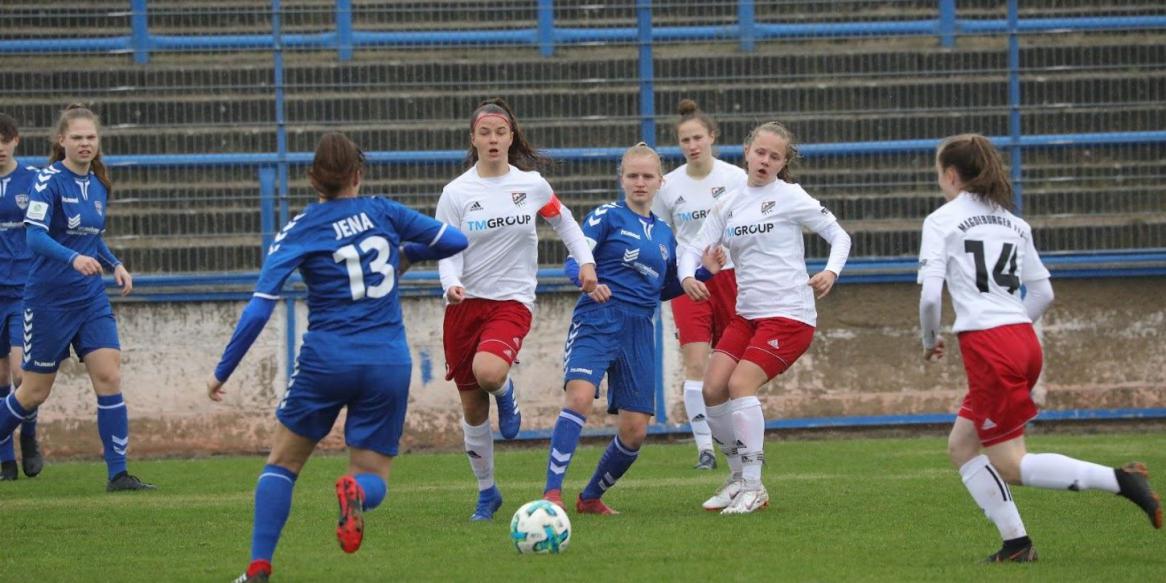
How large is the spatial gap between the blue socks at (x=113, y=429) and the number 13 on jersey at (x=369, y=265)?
4.32 m

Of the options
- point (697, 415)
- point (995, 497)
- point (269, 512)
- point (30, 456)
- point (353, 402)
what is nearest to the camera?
point (269, 512)

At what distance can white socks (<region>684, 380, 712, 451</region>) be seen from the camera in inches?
409

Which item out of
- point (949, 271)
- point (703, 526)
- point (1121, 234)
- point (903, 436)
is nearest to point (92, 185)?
point (703, 526)

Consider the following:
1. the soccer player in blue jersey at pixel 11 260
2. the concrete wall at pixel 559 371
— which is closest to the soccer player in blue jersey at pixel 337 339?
the soccer player in blue jersey at pixel 11 260

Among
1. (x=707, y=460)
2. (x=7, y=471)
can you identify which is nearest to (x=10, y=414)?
(x=7, y=471)

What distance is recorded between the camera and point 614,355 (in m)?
7.96

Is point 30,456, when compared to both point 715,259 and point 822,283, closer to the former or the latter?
point 715,259

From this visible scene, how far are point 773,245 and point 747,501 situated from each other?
1.26 meters

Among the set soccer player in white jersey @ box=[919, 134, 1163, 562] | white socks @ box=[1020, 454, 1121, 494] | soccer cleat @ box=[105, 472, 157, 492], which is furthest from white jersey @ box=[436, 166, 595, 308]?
soccer cleat @ box=[105, 472, 157, 492]

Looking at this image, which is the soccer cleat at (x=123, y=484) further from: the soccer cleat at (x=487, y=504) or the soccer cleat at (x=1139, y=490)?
the soccer cleat at (x=1139, y=490)

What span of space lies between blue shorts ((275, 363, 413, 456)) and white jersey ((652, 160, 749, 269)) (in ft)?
15.2

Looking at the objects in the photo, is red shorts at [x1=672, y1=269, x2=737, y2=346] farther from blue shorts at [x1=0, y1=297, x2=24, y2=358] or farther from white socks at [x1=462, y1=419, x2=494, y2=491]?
blue shorts at [x1=0, y1=297, x2=24, y2=358]

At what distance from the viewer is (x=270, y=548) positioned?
18.8ft

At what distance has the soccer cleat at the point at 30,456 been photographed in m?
10.6
